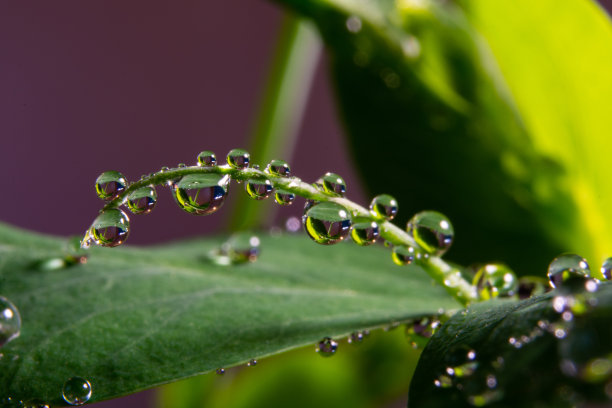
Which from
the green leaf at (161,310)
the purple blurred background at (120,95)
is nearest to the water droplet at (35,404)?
the green leaf at (161,310)

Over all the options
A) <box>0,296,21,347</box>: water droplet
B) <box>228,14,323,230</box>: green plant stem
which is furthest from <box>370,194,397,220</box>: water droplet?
<box>228,14,323,230</box>: green plant stem

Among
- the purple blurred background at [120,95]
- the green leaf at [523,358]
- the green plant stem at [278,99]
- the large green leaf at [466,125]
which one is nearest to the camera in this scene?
the green leaf at [523,358]

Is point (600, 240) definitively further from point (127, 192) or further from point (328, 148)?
point (328, 148)

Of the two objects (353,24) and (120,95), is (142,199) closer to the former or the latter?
(353,24)

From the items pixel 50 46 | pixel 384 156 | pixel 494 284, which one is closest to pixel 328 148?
pixel 50 46

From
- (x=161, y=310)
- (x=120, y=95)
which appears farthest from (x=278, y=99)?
(x=120, y=95)

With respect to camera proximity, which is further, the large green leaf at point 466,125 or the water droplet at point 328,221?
the large green leaf at point 466,125

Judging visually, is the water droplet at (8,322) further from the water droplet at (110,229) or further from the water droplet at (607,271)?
the water droplet at (607,271)
